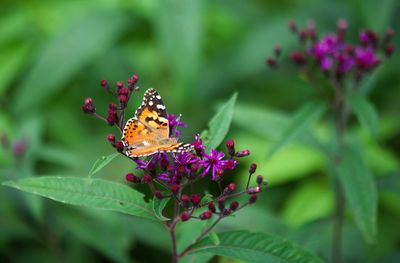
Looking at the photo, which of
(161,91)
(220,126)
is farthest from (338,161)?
(161,91)

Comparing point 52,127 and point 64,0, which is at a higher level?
point 64,0

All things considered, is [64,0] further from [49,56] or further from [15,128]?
[15,128]

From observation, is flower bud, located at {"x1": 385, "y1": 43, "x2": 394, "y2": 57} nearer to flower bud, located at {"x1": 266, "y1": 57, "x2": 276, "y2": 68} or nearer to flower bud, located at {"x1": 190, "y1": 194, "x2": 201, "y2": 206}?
flower bud, located at {"x1": 266, "y1": 57, "x2": 276, "y2": 68}

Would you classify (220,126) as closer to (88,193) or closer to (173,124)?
(173,124)

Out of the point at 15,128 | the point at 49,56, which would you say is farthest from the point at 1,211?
the point at 49,56

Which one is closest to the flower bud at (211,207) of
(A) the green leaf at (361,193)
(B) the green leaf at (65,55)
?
(A) the green leaf at (361,193)

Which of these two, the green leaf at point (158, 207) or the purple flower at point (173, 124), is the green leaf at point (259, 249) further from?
the purple flower at point (173, 124)
